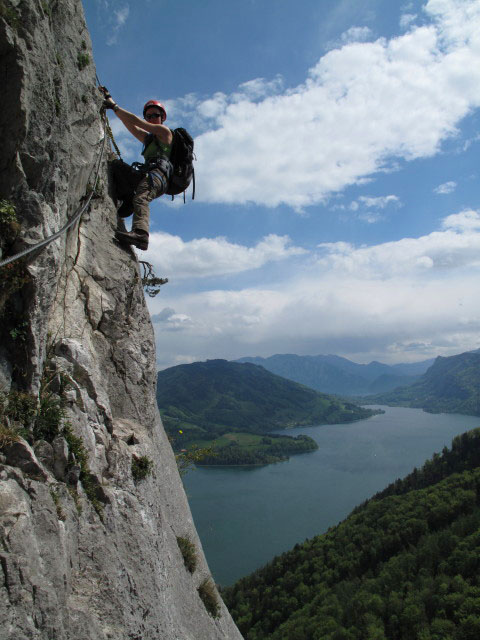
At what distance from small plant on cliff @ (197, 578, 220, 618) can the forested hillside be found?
50.1 metres

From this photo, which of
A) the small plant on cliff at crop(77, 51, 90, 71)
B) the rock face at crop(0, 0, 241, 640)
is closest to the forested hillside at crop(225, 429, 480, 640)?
the rock face at crop(0, 0, 241, 640)

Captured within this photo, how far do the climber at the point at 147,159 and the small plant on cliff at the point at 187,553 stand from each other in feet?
19.4

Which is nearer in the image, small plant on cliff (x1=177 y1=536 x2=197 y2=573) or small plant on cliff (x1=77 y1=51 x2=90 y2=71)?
small plant on cliff (x1=77 y1=51 x2=90 y2=71)

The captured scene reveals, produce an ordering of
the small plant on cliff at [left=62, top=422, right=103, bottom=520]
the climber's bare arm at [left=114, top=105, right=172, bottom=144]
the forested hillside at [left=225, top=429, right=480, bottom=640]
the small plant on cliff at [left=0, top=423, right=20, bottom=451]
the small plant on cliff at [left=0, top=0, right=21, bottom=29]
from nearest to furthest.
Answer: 1. the small plant on cliff at [left=0, top=423, right=20, bottom=451]
2. the small plant on cliff at [left=0, top=0, right=21, bottom=29]
3. the small plant on cliff at [left=62, top=422, right=103, bottom=520]
4. the climber's bare arm at [left=114, top=105, right=172, bottom=144]
5. the forested hillside at [left=225, top=429, right=480, bottom=640]

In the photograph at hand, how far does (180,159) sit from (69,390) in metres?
5.50

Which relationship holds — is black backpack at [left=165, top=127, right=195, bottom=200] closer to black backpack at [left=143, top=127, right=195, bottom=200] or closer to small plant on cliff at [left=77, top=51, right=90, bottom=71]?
black backpack at [left=143, top=127, right=195, bottom=200]

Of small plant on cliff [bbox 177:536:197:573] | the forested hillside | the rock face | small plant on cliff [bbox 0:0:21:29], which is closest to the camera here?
the rock face

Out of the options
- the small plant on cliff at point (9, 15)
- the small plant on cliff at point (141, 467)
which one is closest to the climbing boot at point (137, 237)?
the small plant on cliff at point (9, 15)

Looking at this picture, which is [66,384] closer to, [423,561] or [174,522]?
[174,522]

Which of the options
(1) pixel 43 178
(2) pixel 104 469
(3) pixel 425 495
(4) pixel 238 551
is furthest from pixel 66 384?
(3) pixel 425 495

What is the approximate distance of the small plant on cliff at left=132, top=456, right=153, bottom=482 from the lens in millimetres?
5811

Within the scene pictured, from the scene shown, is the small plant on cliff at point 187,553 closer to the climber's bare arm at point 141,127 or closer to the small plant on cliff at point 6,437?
the small plant on cliff at point 6,437

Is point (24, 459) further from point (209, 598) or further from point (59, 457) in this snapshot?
point (209, 598)

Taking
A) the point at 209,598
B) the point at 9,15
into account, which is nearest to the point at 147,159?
the point at 9,15
